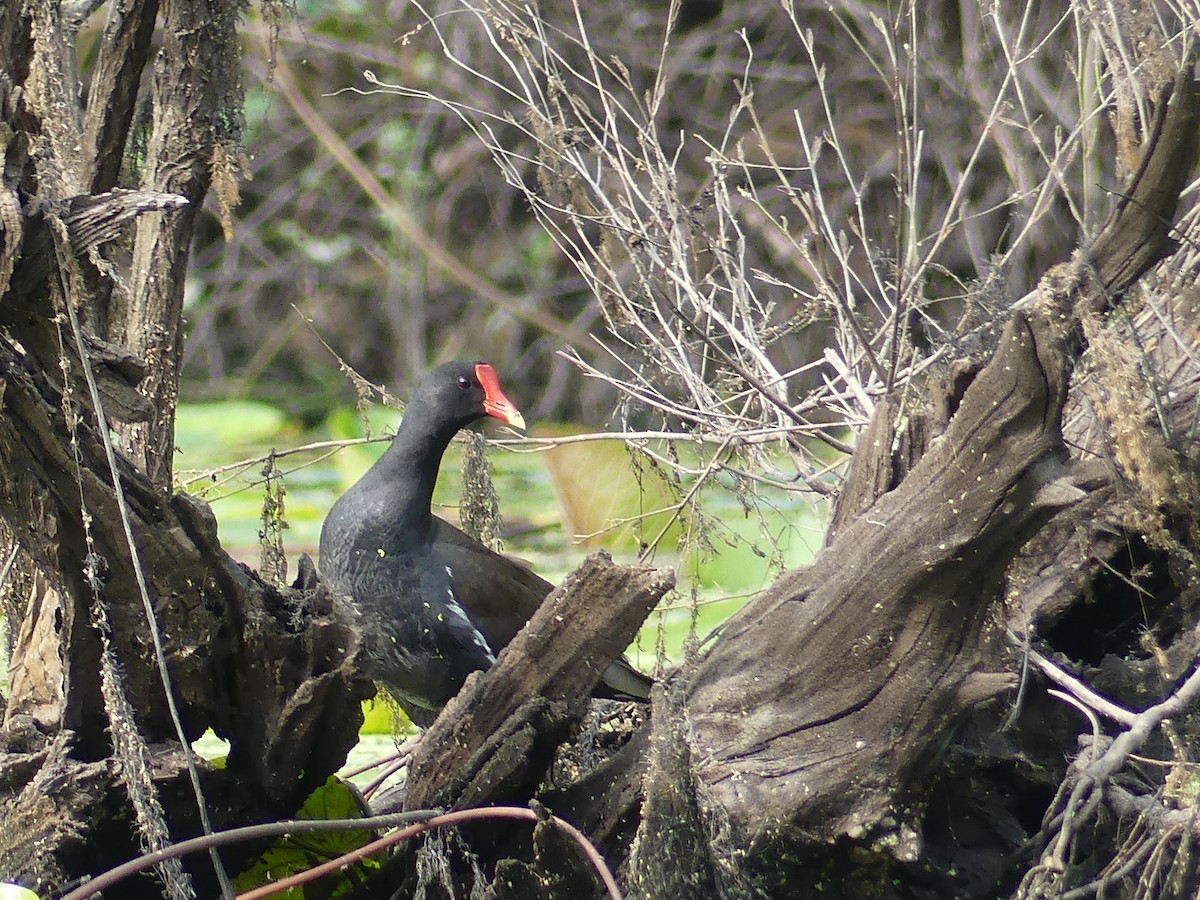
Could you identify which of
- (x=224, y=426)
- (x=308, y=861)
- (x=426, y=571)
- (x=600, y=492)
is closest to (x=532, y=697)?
(x=308, y=861)

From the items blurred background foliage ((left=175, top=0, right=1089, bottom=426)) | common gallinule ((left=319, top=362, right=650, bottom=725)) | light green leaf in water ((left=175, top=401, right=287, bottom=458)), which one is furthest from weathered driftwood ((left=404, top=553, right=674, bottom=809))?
blurred background foliage ((left=175, top=0, right=1089, bottom=426))

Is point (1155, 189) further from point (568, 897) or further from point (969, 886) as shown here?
point (568, 897)

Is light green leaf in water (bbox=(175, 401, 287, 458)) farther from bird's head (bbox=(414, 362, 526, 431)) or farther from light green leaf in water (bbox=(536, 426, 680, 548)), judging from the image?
bird's head (bbox=(414, 362, 526, 431))

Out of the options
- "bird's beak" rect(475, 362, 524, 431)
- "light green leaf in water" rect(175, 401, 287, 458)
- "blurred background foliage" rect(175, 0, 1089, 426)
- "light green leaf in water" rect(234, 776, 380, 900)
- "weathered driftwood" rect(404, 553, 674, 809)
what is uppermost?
"blurred background foliage" rect(175, 0, 1089, 426)

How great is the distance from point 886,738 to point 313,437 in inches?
136

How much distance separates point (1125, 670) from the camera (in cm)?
171

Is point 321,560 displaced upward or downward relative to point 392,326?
downward

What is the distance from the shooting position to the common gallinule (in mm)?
2213

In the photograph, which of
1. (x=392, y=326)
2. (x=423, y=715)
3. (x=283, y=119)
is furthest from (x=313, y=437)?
(x=423, y=715)

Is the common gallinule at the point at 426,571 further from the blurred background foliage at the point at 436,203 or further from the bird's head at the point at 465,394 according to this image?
the blurred background foliage at the point at 436,203

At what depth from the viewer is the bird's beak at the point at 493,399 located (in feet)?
7.75

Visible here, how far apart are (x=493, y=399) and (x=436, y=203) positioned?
9.63 feet

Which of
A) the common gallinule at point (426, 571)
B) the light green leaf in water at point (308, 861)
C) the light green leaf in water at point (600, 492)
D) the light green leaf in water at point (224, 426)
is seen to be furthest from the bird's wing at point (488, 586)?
the light green leaf in water at point (224, 426)

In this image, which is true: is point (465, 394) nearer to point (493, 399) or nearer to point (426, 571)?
point (493, 399)
